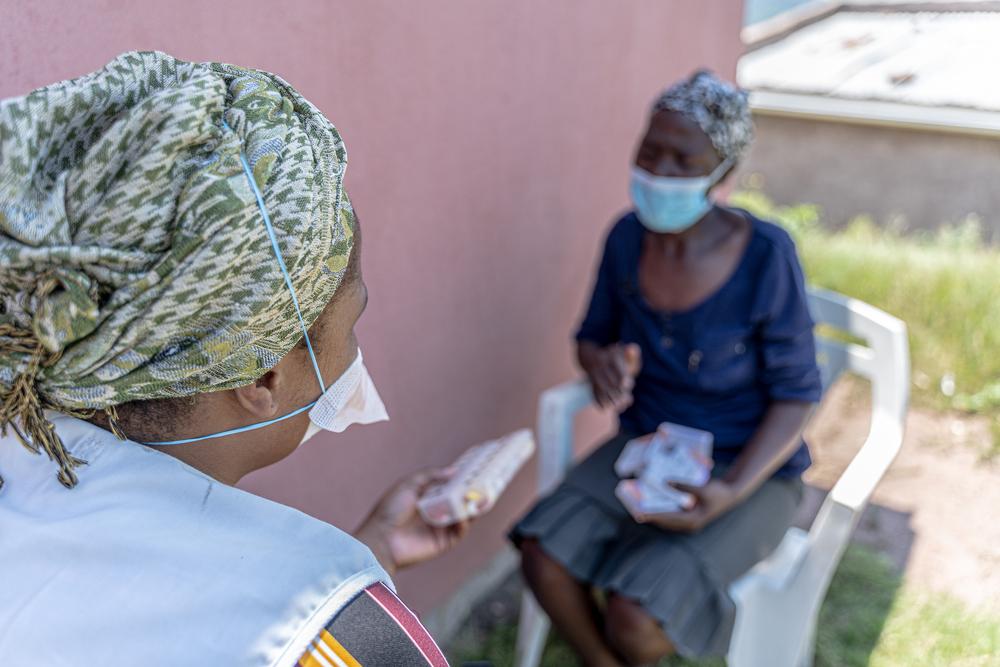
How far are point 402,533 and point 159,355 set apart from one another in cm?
78

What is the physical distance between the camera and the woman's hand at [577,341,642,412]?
2457 mm

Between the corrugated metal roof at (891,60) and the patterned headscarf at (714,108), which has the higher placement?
the patterned headscarf at (714,108)

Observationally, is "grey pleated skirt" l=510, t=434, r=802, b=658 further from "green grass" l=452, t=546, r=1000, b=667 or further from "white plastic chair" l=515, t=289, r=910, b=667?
"green grass" l=452, t=546, r=1000, b=667

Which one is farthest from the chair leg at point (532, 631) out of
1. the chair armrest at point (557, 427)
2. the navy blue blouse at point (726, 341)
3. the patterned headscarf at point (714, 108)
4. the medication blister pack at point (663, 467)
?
the patterned headscarf at point (714, 108)

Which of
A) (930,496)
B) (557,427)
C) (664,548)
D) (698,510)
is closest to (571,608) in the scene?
(664,548)

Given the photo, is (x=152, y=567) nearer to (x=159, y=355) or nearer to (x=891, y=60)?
(x=159, y=355)

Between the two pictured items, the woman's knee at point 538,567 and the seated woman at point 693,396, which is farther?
the woman's knee at point 538,567

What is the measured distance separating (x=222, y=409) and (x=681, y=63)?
303 cm

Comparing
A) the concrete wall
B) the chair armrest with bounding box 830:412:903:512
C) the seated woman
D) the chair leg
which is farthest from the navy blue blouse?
the concrete wall

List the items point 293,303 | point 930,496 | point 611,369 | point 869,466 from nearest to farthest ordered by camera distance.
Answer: point 293,303 < point 869,466 < point 611,369 < point 930,496

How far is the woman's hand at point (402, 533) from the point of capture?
5.24ft

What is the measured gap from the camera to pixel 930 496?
381 centimetres

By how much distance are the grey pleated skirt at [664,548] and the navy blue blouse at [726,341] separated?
20cm

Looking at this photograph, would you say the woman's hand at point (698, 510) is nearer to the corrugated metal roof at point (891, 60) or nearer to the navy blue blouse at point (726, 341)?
the navy blue blouse at point (726, 341)
